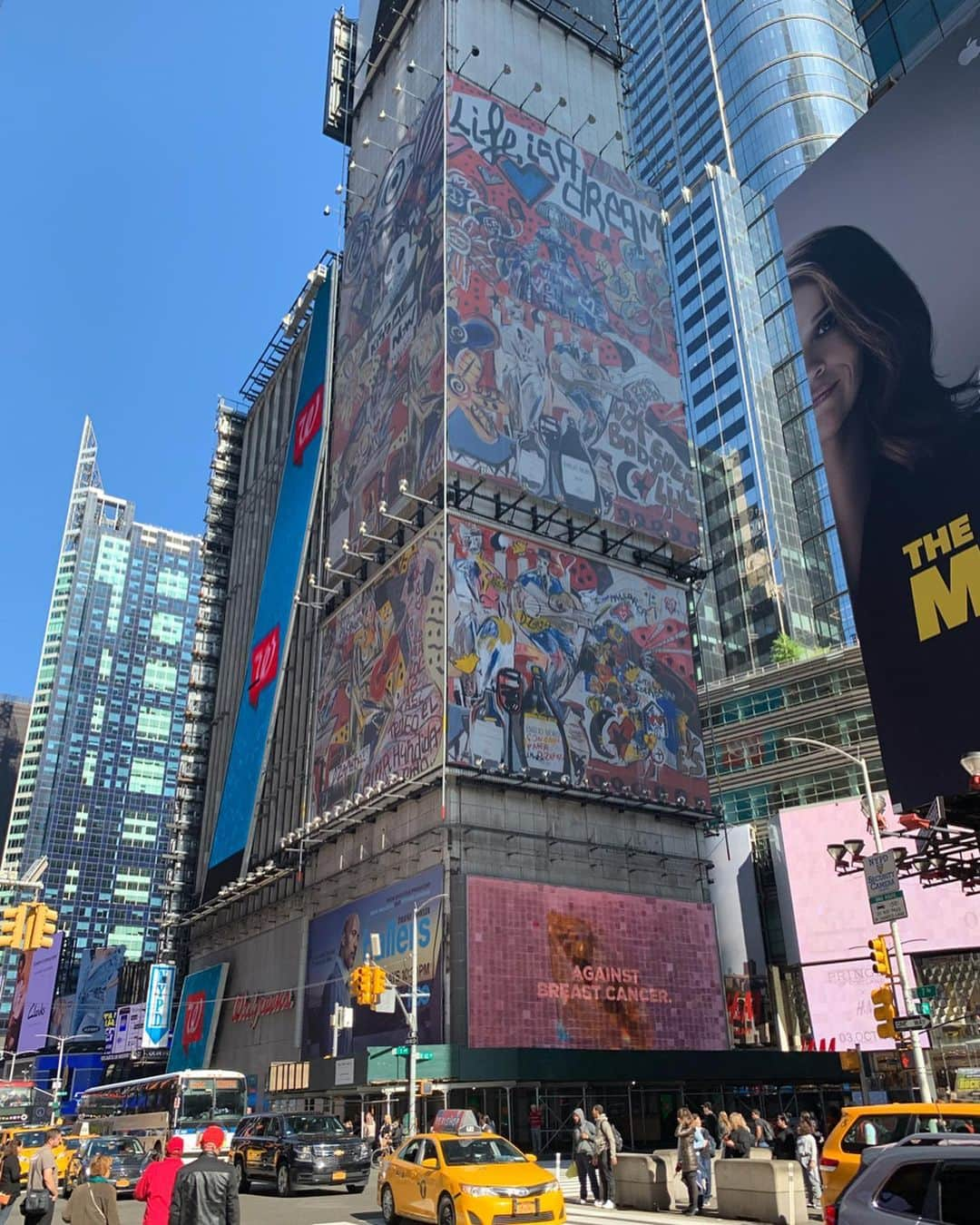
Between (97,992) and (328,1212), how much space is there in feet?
321

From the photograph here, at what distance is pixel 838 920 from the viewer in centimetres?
5594

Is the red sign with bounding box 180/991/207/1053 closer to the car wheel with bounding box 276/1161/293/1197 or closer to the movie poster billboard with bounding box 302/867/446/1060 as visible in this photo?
the movie poster billboard with bounding box 302/867/446/1060

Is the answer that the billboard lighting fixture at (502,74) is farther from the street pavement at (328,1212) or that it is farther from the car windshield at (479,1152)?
the car windshield at (479,1152)

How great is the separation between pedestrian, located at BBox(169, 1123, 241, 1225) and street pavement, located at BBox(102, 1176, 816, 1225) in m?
10.6

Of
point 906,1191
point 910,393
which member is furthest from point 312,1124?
point 910,393

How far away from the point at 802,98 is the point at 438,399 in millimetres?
90446

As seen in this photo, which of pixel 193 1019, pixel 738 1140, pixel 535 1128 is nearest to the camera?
pixel 738 1140

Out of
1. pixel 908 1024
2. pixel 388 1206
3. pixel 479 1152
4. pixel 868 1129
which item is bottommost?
pixel 388 1206

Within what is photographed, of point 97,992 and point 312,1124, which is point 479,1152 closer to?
point 312,1124

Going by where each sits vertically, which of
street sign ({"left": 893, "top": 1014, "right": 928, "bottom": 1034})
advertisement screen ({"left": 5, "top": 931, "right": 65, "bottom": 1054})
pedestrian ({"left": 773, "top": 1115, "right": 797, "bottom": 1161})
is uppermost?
advertisement screen ({"left": 5, "top": 931, "right": 65, "bottom": 1054})

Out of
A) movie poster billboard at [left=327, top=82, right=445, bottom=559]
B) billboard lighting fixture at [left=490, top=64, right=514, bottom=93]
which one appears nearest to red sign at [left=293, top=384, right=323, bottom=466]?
movie poster billboard at [left=327, top=82, right=445, bottom=559]

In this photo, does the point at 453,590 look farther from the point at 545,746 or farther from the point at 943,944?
the point at 943,944

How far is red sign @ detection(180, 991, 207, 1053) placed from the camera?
69.4 metres

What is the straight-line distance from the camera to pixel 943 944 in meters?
51.5
